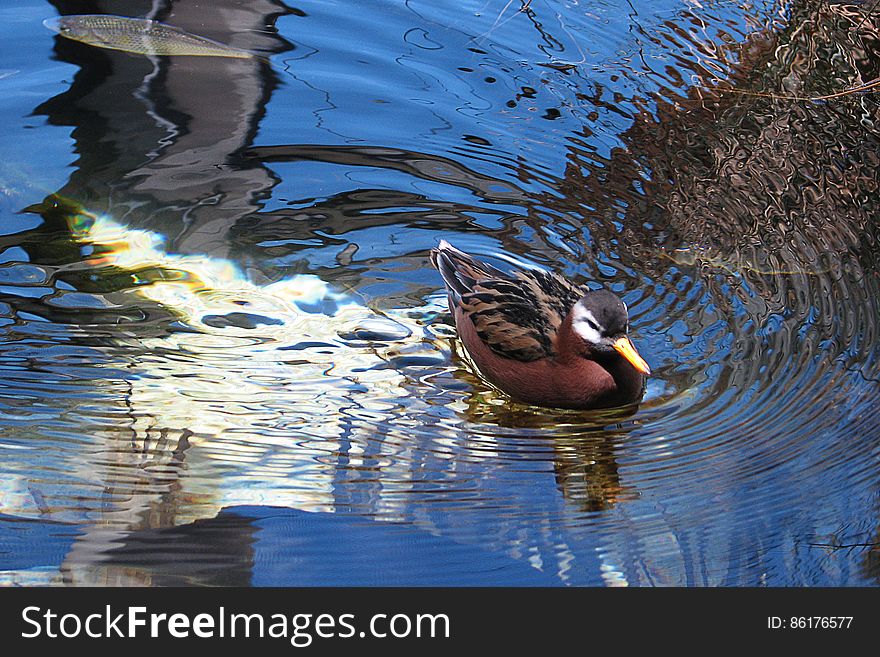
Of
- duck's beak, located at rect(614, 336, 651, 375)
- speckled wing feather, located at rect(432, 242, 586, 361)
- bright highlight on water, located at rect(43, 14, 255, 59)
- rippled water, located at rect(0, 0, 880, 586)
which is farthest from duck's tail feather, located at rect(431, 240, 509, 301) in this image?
bright highlight on water, located at rect(43, 14, 255, 59)

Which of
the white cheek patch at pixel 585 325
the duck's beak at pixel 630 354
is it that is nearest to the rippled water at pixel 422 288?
the duck's beak at pixel 630 354

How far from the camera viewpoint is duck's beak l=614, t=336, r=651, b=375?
186 inches

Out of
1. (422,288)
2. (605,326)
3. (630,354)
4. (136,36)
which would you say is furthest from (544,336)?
(136,36)

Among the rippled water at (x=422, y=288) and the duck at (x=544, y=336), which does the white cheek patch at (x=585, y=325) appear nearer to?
the duck at (x=544, y=336)

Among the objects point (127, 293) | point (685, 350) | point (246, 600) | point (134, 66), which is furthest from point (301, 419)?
point (134, 66)

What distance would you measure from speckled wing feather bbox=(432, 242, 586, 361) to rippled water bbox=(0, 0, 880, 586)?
26 cm

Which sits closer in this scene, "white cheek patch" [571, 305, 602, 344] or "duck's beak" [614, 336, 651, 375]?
"duck's beak" [614, 336, 651, 375]

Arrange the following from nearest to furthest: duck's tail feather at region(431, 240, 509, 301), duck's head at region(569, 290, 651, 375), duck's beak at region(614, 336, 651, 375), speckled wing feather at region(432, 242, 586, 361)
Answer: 1. duck's beak at region(614, 336, 651, 375)
2. duck's head at region(569, 290, 651, 375)
3. speckled wing feather at region(432, 242, 586, 361)
4. duck's tail feather at region(431, 240, 509, 301)

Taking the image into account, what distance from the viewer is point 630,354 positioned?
15.8 feet

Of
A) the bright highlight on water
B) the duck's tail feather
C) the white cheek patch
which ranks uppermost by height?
the white cheek patch

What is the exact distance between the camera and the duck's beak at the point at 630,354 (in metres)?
4.73

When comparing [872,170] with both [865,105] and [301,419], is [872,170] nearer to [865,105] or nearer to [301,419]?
[865,105]

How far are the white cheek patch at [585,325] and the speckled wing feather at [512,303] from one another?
0.18 m

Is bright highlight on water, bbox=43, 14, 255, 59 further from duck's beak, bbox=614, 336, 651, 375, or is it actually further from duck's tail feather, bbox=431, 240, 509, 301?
duck's beak, bbox=614, 336, 651, 375
